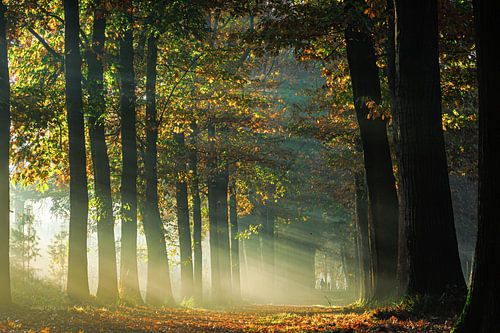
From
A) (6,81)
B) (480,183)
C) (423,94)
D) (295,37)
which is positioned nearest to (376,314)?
(423,94)

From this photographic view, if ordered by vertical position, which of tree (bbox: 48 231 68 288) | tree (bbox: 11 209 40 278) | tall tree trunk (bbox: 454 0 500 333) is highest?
tall tree trunk (bbox: 454 0 500 333)

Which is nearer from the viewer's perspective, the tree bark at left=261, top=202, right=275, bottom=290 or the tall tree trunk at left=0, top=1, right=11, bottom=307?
the tall tree trunk at left=0, top=1, right=11, bottom=307

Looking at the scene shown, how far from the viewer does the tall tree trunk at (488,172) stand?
543 cm

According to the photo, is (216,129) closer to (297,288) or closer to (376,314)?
(376,314)

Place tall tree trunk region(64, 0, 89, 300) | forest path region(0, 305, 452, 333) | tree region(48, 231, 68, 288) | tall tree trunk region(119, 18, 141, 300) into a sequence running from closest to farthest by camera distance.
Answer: forest path region(0, 305, 452, 333) < tall tree trunk region(64, 0, 89, 300) < tall tree trunk region(119, 18, 141, 300) < tree region(48, 231, 68, 288)

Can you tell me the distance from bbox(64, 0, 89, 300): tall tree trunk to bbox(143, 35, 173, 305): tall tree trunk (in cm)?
474

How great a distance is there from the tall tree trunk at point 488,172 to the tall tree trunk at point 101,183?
10.7 meters

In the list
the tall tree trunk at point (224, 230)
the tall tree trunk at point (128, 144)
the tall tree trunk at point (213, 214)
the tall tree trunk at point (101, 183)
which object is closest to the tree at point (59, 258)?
the tall tree trunk at point (213, 214)

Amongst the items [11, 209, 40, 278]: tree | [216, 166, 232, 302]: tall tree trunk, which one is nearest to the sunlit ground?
[216, 166, 232, 302]: tall tree trunk

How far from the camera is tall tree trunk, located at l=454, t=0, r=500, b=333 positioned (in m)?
5.43

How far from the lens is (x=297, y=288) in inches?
1978

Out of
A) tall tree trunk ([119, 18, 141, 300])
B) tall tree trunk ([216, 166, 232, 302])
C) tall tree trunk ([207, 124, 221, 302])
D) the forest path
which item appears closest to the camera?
the forest path

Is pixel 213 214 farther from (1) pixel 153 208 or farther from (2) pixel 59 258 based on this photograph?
(2) pixel 59 258

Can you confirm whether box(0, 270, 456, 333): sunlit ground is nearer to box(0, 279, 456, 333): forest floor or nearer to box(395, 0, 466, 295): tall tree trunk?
box(0, 279, 456, 333): forest floor
